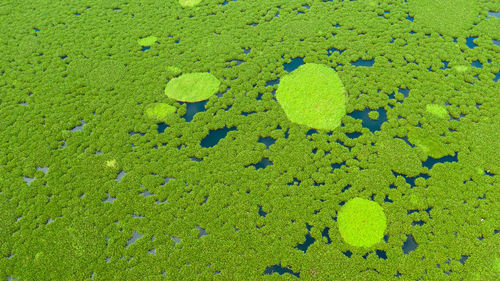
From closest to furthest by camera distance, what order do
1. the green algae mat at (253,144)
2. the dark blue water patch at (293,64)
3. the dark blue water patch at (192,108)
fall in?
the green algae mat at (253,144)
the dark blue water patch at (192,108)
the dark blue water patch at (293,64)

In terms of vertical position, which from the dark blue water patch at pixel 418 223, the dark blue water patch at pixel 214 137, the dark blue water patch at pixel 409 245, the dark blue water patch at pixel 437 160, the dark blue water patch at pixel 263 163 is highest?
the dark blue water patch at pixel 214 137

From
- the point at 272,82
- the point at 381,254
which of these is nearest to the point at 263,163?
the point at 272,82

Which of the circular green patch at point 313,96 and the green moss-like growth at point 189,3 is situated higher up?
the green moss-like growth at point 189,3

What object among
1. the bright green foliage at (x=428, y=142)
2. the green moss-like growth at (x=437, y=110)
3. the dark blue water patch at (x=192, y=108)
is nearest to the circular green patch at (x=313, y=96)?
the bright green foliage at (x=428, y=142)

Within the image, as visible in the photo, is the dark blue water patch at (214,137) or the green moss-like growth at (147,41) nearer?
the dark blue water patch at (214,137)

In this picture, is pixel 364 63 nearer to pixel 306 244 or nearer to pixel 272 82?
pixel 272 82

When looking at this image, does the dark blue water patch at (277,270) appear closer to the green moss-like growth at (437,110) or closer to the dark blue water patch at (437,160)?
the dark blue water patch at (437,160)

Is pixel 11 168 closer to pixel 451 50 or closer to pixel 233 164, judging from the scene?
pixel 233 164

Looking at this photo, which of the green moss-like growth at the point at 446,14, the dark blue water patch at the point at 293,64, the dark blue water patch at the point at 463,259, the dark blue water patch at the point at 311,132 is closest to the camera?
the dark blue water patch at the point at 463,259

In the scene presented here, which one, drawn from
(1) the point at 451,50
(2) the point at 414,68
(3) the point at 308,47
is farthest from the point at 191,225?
(1) the point at 451,50

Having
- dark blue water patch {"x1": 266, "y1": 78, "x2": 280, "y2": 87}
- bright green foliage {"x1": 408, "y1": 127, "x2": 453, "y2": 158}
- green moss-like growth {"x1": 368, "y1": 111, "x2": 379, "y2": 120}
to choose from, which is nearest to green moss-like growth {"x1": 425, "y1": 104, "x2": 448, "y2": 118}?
bright green foliage {"x1": 408, "y1": 127, "x2": 453, "y2": 158}
